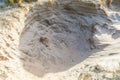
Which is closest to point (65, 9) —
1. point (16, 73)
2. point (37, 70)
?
point (37, 70)

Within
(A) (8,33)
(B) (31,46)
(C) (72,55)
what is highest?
(A) (8,33)

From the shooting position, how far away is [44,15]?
759cm

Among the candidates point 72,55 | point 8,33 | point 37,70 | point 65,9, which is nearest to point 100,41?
point 72,55

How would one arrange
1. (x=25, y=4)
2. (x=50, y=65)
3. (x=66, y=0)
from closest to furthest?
(x=50, y=65) → (x=25, y=4) → (x=66, y=0)

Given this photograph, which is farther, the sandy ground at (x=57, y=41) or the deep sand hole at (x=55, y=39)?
the deep sand hole at (x=55, y=39)

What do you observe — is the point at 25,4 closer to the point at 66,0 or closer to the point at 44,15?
the point at 44,15

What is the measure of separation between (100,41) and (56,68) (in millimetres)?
1451

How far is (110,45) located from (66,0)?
1.84m

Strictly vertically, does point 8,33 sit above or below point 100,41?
above

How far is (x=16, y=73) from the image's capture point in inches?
228

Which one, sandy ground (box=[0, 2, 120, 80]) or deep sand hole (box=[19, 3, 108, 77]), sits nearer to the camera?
sandy ground (box=[0, 2, 120, 80])

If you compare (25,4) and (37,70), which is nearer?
(37,70)

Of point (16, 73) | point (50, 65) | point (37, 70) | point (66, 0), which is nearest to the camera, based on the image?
point (16, 73)

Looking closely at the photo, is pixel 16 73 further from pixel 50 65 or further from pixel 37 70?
pixel 50 65
